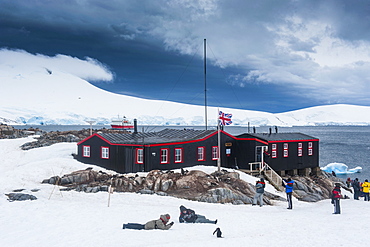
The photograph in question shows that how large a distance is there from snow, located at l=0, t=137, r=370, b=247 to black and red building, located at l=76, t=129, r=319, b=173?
7.04 m

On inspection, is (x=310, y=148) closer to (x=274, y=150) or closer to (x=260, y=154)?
(x=274, y=150)

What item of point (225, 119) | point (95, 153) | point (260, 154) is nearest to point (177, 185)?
point (225, 119)

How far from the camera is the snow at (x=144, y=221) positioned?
37.9 feet

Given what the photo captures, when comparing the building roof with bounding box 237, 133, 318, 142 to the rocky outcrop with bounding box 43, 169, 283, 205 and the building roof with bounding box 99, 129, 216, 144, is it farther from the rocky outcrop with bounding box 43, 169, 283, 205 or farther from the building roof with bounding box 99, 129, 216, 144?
the rocky outcrop with bounding box 43, 169, 283, 205

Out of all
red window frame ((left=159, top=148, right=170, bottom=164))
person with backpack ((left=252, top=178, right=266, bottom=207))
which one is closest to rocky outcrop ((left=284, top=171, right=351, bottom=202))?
person with backpack ((left=252, top=178, right=266, bottom=207))

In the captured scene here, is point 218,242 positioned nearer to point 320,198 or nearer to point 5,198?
point 5,198

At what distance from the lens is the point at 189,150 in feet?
98.1

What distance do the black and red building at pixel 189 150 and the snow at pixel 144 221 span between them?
7.04 metres

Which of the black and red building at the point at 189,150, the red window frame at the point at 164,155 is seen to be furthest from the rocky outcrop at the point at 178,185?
the red window frame at the point at 164,155

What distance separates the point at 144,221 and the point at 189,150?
51.9 ft

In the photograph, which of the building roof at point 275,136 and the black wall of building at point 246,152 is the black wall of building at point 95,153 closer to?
the black wall of building at point 246,152

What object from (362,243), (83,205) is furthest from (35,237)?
(362,243)

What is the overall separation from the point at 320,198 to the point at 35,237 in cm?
2560

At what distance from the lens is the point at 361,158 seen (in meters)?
76.8
